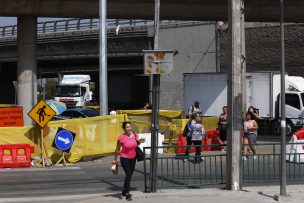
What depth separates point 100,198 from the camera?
11.4m

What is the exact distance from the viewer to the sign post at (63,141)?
18875 millimetres

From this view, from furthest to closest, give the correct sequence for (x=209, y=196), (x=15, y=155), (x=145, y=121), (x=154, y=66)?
(x=145, y=121), (x=15, y=155), (x=154, y=66), (x=209, y=196)

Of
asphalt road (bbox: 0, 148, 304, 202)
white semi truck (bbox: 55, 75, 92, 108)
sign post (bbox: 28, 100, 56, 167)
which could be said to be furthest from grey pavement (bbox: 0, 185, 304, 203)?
white semi truck (bbox: 55, 75, 92, 108)

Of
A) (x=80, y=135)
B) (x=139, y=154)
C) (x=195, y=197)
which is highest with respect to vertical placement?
(x=139, y=154)

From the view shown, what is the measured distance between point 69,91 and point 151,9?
26488 millimetres

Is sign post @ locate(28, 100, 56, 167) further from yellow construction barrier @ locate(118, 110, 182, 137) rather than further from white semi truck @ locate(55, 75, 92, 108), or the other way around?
white semi truck @ locate(55, 75, 92, 108)

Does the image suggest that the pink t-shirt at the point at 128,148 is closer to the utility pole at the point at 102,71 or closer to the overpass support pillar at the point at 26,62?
the utility pole at the point at 102,71

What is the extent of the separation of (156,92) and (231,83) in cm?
163

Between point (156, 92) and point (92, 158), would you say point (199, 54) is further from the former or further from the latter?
point (156, 92)

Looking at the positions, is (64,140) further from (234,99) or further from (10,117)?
(234,99)

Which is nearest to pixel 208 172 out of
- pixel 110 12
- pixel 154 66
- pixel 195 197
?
pixel 195 197

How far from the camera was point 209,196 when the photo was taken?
11531mm

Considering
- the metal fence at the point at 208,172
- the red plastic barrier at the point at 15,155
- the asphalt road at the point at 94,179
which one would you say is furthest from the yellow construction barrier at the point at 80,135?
the metal fence at the point at 208,172

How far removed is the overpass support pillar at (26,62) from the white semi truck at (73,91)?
25113 millimetres
